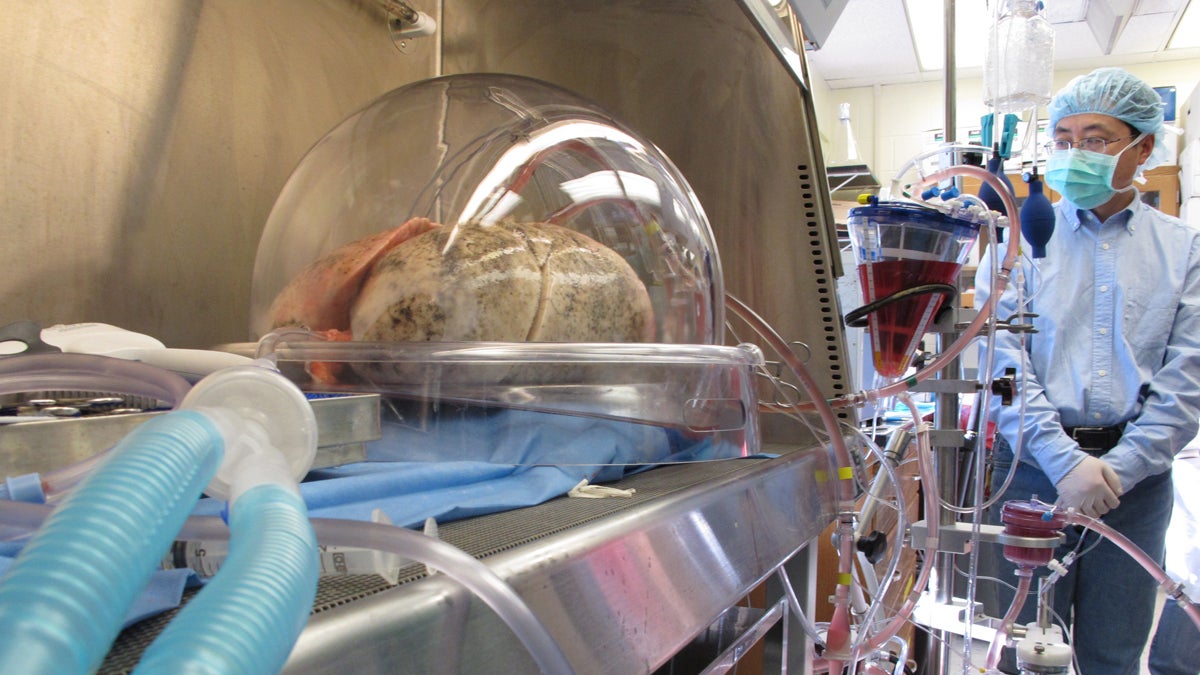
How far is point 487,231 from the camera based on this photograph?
621 mm

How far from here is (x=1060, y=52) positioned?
4.84 m

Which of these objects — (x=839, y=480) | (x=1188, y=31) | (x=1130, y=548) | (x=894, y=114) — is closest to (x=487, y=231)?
(x=839, y=480)

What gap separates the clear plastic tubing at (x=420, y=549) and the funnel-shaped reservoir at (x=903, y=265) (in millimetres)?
983

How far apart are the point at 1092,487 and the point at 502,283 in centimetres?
184

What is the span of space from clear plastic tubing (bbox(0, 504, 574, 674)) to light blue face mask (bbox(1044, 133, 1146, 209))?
2.25 metres

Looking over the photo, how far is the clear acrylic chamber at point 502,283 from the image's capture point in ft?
1.76

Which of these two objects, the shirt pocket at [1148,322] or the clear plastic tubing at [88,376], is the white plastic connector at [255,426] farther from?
the shirt pocket at [1148,322]

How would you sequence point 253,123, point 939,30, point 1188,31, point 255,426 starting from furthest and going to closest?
point 1188,31, point 939,30, point 253,123, point 255,426

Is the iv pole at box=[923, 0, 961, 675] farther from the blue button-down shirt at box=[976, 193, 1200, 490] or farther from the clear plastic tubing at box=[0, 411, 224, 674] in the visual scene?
the clear plastic tubing at box=[0, 411, 224, 674]

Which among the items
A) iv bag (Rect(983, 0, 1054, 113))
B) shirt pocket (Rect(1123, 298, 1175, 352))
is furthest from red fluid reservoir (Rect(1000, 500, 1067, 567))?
shirt pocket (Rect(1123, 298, 1175, 352))

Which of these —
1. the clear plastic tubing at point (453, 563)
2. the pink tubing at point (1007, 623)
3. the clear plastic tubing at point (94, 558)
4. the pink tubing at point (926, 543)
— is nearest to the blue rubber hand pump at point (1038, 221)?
the pink tubing at point (926, 543)

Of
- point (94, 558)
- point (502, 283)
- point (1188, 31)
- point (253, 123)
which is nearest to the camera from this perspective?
point (94, 558)

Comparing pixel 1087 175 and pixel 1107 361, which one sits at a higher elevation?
pixel 1087 175

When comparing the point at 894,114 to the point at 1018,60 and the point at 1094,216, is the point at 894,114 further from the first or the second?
the point at 1018,60
